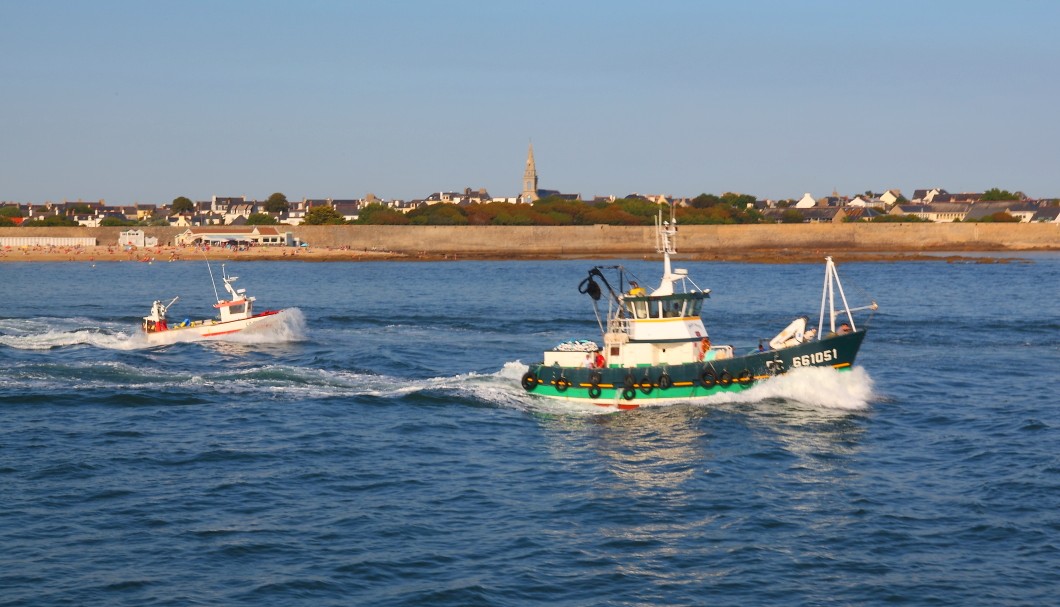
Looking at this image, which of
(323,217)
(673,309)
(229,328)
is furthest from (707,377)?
(323,217)

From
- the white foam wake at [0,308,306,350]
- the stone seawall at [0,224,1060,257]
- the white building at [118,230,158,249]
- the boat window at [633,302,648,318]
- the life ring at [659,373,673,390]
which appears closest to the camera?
the life ring at [659,373,673,390]

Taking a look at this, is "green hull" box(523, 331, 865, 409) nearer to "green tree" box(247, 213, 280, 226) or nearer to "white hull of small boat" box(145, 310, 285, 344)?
"white hull of small boat" box(145, 310, 285, 344)

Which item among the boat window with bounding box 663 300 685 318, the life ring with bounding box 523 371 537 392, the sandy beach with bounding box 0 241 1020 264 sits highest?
the boat window with bounding box 663 300 685 318

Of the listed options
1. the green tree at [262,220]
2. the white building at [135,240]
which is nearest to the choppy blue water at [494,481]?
the white building at [135,240]

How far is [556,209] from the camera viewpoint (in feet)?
602

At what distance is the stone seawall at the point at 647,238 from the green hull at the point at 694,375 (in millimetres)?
109168

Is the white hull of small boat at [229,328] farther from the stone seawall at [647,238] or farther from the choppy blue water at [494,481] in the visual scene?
the stone seawall at [647,238]

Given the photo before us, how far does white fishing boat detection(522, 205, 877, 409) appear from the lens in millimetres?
33062

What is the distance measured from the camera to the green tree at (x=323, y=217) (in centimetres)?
16438

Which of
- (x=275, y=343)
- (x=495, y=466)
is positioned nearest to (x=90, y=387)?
(x=275, y=343)

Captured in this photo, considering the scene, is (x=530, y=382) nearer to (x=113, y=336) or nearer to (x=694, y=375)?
(x=694, y=375)

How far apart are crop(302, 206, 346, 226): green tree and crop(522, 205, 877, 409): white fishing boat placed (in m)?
133

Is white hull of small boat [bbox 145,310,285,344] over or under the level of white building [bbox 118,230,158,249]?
under

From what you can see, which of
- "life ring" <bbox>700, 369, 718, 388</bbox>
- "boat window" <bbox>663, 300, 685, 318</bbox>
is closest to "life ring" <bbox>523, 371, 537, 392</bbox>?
"boat window" <bbox>663, 300, 685, 318</bbox>
